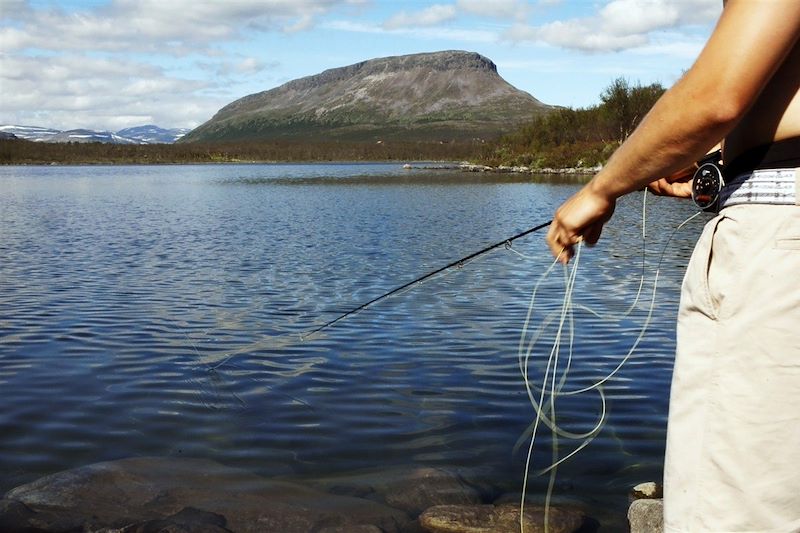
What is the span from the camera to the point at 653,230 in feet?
76.4

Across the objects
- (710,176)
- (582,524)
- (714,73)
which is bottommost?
(582,524)

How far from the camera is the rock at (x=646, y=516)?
4.88 m

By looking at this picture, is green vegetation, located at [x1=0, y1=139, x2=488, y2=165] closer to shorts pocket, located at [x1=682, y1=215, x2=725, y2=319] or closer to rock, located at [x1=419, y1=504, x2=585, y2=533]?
rock, located at [x1=419, y1=504, x2=585, y2=533]

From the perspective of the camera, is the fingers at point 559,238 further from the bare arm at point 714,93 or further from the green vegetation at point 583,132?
the green vegetation at point 583,132

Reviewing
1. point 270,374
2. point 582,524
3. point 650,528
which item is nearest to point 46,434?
point 270,374

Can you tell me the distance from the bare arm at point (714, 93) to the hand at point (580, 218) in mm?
93

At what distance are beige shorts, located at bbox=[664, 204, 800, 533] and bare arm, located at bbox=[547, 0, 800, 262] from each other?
192 millimetres

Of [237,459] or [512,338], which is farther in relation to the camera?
[512,338]

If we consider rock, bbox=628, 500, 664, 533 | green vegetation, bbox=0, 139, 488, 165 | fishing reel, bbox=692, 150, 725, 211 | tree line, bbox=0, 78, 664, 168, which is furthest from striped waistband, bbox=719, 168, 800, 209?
green vegetation, bbox=0, 139, 488, 165

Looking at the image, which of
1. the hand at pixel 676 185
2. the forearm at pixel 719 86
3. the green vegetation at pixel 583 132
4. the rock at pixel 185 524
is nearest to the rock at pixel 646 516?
the rock at pixel 185 524

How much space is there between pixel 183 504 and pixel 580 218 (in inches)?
169

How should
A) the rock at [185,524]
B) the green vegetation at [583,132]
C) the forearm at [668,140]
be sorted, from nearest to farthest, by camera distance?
the forearm at [668,140] → the rock at [185,524] → the green vegetation at [583,132]

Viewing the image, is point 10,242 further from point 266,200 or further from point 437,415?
Result: point 266,200

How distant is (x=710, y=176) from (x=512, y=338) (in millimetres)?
7902
